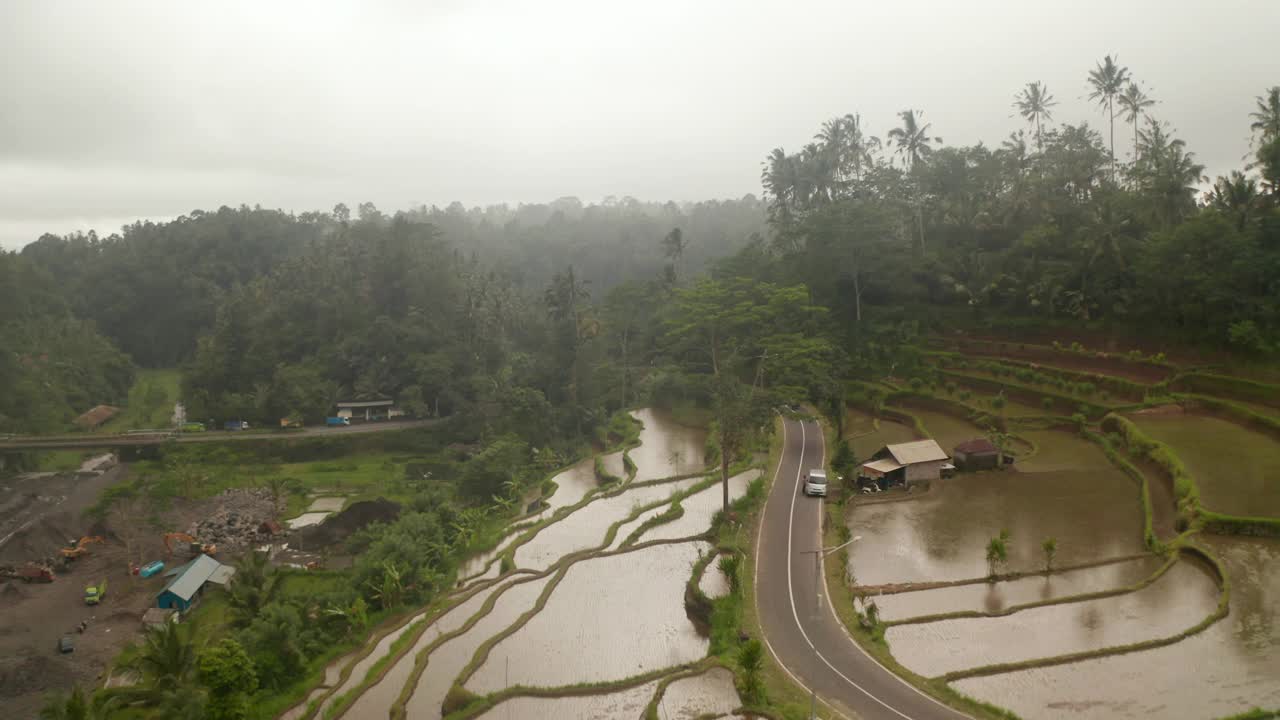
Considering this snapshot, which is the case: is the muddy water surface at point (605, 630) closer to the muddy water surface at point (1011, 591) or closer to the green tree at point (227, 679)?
the muddy water surface at point (1011, 591)

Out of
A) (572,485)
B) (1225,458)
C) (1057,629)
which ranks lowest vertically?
(572,485)

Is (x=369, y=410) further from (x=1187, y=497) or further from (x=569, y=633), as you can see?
(x=1187, y=497)

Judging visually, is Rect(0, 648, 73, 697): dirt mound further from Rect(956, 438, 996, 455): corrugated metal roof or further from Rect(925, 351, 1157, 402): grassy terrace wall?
Rect(925, 351, 1157, 402): grassy terrace wall

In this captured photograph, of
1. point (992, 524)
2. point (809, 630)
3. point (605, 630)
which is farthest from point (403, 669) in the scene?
point (992, 524)

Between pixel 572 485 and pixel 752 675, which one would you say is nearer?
pixel 752 675

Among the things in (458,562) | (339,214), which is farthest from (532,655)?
(339,214)

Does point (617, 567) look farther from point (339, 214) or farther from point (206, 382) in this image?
point (339, 214)
